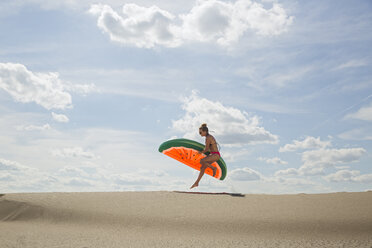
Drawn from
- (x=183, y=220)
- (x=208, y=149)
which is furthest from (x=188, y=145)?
(x=183, y=220)

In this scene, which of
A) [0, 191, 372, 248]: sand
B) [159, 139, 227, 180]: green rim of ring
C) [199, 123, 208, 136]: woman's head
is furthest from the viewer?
[159, 139, 227, 180]: green rim of ring

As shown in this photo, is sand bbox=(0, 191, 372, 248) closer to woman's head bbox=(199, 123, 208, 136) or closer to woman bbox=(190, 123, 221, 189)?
woman bbox=(190, 123, 221, 189)

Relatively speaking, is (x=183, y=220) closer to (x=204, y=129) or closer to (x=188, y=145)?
(x=204, y=129)

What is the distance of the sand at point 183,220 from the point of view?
6.08 meters

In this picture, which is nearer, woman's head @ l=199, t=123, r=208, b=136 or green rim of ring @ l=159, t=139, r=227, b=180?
woman's head @ l=199, t=123, r=208, b=136

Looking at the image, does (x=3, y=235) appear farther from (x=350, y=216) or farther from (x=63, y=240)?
(x=350, y=216)

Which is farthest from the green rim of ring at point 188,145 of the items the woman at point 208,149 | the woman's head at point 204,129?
the woman's head at point 204,129

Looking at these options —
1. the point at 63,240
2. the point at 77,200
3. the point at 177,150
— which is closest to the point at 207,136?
the point at 177,150

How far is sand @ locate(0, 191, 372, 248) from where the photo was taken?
19.9 ft

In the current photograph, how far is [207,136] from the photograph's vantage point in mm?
10117

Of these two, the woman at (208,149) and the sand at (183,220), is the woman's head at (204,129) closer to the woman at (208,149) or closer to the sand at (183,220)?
the woman at (208,149)

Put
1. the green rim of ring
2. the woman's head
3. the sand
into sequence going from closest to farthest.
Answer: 1. the sand
2. the woman's head
3. the green rim of ring

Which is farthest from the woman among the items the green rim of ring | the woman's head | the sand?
the sand

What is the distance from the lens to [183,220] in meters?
7.39
